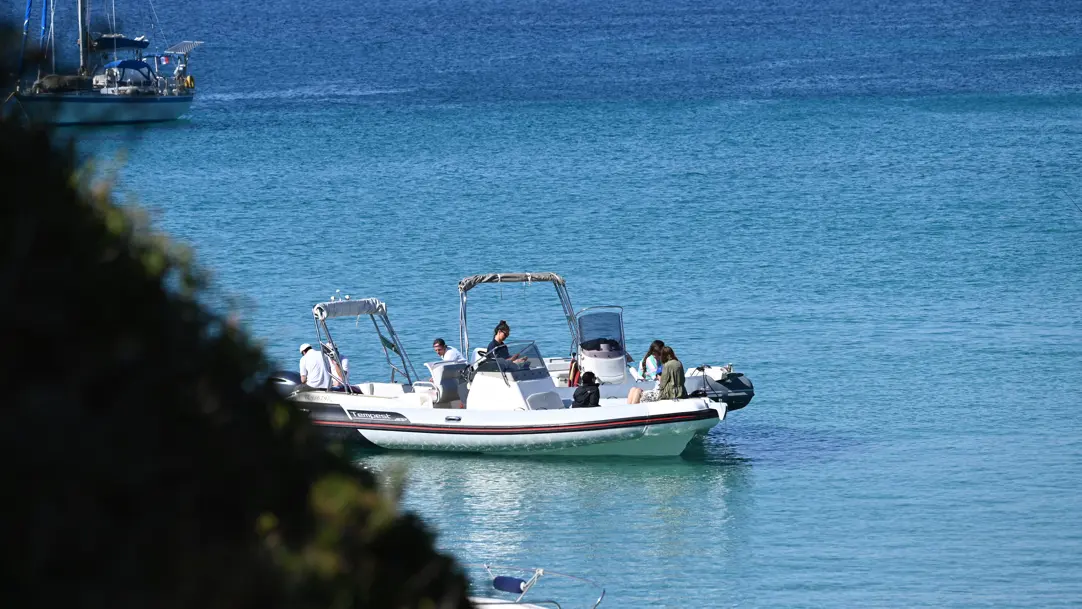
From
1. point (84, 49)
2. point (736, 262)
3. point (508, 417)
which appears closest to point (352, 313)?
point (508, 417)

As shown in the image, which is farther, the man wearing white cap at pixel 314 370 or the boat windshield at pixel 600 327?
the boat windshield at pixel 600 327

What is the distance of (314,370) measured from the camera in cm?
1769

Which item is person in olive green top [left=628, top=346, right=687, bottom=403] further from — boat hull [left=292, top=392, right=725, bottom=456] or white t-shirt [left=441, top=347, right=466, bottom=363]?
white t-shirt [left=441, top=347, right=466, bottom=363]

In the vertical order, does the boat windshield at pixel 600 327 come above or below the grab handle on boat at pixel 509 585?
above

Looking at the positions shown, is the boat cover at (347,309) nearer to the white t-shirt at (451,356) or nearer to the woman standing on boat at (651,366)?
the white t-shirt at (451,356)

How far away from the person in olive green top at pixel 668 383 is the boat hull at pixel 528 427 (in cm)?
18

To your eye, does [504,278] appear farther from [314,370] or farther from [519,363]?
[314,370]

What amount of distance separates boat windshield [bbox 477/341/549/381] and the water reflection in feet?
3.52

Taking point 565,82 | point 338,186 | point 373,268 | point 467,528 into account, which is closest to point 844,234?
point 373,268

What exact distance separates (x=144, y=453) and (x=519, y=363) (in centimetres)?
1402

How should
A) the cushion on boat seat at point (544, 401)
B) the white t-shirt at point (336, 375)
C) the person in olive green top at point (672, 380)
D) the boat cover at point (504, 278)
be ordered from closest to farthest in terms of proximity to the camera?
the person in olive green top at point (672, 380) < the cushion on boat seat at point (544, 401) < the white t-shirt at point (336, 375) < the boat cover at point (504, 278)

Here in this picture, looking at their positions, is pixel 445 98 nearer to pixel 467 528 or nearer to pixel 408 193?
pixel 408 193

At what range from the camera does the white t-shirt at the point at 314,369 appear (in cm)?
1767

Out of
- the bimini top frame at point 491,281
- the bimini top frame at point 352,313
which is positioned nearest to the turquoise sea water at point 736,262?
the bimini top frame at point 352,313
